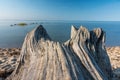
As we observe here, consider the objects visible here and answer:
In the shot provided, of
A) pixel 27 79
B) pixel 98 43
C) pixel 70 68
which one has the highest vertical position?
pixel 98 43

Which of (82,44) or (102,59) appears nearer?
(82,44)

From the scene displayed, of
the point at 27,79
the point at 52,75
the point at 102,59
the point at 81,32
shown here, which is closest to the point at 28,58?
the point at 27,79

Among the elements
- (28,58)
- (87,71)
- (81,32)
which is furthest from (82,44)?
(28,58)

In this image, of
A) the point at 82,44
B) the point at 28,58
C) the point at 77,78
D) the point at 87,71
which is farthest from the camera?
the point at 28,58

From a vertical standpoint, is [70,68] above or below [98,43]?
below

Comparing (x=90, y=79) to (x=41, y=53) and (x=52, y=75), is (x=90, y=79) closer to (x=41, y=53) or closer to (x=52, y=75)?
(x=52, y=75)

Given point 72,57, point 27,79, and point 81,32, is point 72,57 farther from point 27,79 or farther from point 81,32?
point 27,79

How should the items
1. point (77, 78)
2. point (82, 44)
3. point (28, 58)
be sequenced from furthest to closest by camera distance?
1. point (28, 58)
2. point (82, 44)
3. point (77, 78)
